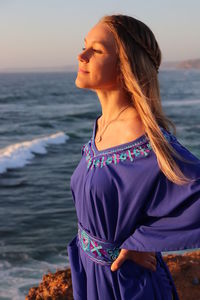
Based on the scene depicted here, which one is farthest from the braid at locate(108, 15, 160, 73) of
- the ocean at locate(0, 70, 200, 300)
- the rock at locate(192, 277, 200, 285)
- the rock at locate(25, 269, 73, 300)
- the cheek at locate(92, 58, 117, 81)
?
the ocean at locate(0, 70, 200, 300)

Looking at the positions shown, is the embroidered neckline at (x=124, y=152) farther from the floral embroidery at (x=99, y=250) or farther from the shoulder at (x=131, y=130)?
the floral embroidery at (x=99, y=250)

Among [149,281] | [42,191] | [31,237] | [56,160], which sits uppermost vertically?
[149,281]

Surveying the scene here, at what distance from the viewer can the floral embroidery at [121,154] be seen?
71.9 inches

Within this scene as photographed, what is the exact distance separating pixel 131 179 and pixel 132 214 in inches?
5.0

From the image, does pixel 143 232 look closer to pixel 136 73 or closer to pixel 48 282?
pixel 136 73

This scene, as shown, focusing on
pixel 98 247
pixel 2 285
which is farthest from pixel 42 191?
pixel 98 247

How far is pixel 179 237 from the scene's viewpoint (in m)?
1.80

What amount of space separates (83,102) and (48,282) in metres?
42.1

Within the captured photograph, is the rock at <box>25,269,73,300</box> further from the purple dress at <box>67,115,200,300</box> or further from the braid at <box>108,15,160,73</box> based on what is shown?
the braid at <box>108,15,160,73</box>

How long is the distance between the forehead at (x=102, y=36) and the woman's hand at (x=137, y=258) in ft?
2.44

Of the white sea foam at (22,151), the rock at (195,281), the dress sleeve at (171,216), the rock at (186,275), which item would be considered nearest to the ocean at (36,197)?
the white sea foam at (22,151)

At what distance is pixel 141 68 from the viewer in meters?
1.85

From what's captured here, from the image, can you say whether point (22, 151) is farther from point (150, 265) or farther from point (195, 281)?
point (150, 265)

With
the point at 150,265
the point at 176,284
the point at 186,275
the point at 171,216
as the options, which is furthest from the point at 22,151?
the point at 171,216
